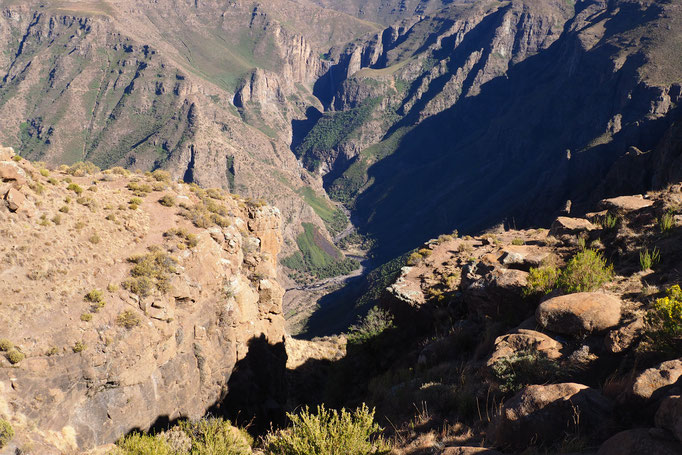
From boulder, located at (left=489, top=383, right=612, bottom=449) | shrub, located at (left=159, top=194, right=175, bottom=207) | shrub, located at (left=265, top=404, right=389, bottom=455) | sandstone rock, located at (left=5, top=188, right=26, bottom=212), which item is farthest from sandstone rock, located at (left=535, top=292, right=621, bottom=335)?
shrub, located at (left=159, top=194, right=175, bottom=207)

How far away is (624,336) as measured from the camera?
10.1 m

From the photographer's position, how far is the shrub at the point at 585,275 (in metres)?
13.5

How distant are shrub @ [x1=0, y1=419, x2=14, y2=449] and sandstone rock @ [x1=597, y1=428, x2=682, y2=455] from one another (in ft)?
70.8

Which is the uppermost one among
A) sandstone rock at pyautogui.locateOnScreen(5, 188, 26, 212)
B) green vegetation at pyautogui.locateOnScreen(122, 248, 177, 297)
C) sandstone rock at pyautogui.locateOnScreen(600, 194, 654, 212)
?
sandstone rock at pyautogui.locateOnScreen(5, 188, 26, 212)

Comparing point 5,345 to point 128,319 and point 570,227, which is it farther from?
point 570,227

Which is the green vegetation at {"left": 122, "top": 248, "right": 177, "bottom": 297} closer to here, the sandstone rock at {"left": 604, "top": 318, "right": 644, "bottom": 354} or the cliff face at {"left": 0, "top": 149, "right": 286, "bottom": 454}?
the cliff face at {"left": 0, "top": 149, "right": 286, "bottom": 454}

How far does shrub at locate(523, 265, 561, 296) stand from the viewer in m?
15.2

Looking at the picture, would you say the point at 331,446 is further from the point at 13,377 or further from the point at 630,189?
the point at 630,189

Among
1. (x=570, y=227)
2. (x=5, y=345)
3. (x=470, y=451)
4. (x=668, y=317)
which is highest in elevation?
(x=5, y=345)

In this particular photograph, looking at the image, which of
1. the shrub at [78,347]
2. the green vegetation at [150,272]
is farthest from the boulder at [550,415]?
the green vegetation at [150,272]

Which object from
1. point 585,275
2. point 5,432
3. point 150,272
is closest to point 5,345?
point 5,432

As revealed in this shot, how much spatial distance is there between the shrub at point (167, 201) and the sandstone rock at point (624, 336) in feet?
95.5

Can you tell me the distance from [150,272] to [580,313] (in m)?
22.8

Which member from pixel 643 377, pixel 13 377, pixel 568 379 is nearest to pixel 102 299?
pixel 13 377
